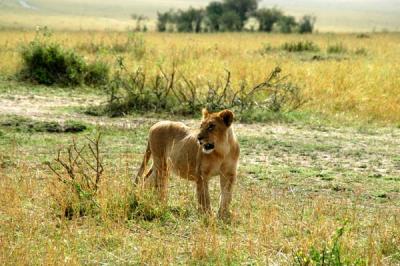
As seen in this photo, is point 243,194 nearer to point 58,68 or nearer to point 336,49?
point 58,68

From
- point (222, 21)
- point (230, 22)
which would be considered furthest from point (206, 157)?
point (230, 22)

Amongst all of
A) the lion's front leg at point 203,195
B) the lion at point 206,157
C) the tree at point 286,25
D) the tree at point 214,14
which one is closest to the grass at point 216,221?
the lion's front leg at point 203,195

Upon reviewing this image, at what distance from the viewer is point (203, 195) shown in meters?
6.55

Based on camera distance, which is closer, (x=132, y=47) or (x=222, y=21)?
(x=132, y=47)

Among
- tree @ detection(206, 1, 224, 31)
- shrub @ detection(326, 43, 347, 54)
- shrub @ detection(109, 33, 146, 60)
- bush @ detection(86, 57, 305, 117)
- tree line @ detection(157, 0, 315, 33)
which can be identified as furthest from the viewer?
tree @ detection(206, 1, 224, 31)

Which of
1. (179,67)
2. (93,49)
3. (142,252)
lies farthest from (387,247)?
(93,49)

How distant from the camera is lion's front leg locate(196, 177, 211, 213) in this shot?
21.5 feet

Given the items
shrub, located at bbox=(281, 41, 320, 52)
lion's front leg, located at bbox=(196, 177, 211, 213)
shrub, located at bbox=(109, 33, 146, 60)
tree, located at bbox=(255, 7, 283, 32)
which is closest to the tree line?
tree, located at bbox=(255, 7, 283, 32)

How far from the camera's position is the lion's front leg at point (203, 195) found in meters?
6.54

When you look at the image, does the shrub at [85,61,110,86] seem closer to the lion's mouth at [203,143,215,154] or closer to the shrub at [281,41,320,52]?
the lion's mouth at [203,143,215,154]

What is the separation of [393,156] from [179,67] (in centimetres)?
917

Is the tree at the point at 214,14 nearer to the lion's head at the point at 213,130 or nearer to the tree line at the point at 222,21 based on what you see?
the tree line at the point at 222,21

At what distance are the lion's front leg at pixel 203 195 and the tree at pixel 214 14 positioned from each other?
54639 mm

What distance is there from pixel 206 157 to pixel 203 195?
1.09ft
